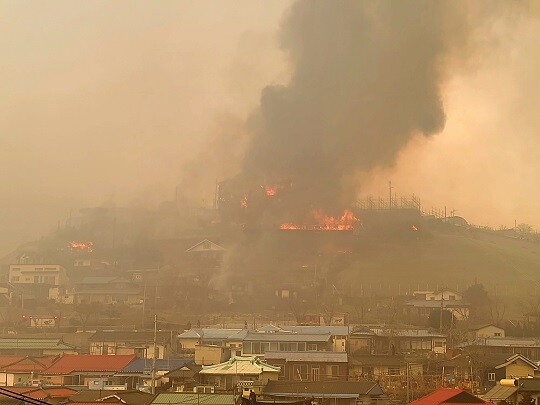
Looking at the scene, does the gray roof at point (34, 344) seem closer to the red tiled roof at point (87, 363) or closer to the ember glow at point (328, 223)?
the red tiled roof at point (87, 363)

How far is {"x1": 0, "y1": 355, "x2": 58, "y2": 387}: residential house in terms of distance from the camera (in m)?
26.5

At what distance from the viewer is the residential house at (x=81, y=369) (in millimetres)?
26062

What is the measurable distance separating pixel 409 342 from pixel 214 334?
773 cm

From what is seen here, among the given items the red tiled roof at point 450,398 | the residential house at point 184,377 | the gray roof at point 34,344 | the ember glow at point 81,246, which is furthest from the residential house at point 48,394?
the ember glow at point 81,246

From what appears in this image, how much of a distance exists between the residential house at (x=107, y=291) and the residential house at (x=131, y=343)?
1010cm

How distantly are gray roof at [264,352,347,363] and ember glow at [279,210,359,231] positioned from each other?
21810 millimetres

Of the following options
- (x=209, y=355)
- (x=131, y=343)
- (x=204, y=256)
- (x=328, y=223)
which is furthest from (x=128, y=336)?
(x=328, y=223)

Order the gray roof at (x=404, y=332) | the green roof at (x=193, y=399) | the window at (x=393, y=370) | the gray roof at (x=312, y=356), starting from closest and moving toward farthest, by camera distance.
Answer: the green roof at (x=193, y=399), the gray roof at (x=312, y=356), the window at (x=393, y=370), the gray roof at (x=404, y=332)

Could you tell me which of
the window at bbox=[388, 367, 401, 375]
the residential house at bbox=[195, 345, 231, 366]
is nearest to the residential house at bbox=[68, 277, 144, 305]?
the residential house at bbox=[195, 345, 231, 366]

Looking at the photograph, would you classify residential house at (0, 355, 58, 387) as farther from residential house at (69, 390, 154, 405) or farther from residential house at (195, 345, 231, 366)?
residential house at (69, 390, 154, 405)

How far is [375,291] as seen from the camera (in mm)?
43062

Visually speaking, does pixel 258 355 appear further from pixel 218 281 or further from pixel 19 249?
pixel 19 249

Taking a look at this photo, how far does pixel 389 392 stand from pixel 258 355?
554 cm

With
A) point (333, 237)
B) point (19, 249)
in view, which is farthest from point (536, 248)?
point (19, 249)
